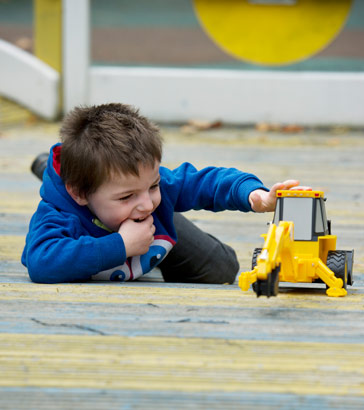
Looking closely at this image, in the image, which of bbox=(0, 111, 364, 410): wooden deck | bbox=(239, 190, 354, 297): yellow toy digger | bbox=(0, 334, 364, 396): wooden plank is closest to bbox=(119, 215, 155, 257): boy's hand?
bbox=(0, 111, 364, 410): wooden deck

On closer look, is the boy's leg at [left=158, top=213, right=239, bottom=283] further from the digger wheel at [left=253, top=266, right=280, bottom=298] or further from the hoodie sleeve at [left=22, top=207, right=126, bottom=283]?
the digger wheel at [left=253, top=266, right=280, bottom=298]

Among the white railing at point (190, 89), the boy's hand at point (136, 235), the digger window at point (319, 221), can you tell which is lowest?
the boy's hand at point (136, 235)

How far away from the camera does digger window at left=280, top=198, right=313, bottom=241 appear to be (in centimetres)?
244

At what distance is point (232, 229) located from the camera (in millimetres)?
4062

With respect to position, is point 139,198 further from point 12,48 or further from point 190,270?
point 12,48

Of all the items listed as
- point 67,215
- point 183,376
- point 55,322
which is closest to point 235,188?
point 67,215

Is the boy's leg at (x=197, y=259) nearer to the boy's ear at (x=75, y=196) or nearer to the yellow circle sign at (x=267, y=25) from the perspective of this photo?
the boy's ear at (x=75, y=196)

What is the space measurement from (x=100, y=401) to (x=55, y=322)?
54cm

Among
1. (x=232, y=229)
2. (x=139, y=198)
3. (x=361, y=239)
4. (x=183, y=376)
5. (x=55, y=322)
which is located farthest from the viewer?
(x=232, y=229)

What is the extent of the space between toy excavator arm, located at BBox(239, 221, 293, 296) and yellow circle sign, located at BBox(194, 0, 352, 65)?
5.67 m

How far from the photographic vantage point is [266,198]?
8.82 ft

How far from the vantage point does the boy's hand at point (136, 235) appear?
2637mm

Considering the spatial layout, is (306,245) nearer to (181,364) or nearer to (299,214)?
(299,214)

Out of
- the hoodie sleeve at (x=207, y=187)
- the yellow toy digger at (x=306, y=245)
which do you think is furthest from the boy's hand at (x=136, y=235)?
the yellow toy digger at (x=306, y=245)
